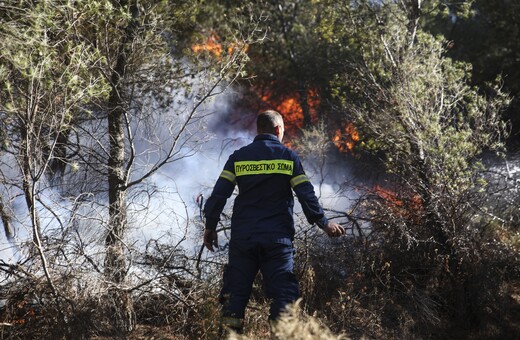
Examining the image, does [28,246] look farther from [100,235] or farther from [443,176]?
[443,176]

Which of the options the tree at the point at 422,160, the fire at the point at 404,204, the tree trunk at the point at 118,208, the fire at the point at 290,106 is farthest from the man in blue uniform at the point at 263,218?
the fire at the point at 290,106

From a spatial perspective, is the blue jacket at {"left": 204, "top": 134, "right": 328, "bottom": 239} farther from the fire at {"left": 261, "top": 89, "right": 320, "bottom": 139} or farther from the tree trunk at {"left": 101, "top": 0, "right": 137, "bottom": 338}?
the fire at {"left": 261, "top": 89, "right": 320, "bottom": 139}

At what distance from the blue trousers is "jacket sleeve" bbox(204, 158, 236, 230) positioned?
27 centimetres

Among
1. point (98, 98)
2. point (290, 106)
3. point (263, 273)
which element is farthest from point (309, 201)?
point (290, 106)

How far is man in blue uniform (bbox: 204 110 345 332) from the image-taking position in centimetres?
479

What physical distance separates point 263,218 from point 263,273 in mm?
445

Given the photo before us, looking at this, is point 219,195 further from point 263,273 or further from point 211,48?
point 211,48

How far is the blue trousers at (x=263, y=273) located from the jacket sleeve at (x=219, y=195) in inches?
10.7

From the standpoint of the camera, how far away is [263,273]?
486cm

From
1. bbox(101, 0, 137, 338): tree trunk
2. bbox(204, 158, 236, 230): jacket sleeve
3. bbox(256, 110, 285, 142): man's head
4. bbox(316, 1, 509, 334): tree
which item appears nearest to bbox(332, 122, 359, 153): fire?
bbox(316, 1, 509, 334): tree

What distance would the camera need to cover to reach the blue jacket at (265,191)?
4910mm

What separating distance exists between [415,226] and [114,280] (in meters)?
3.92

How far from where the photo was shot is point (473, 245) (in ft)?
24.6

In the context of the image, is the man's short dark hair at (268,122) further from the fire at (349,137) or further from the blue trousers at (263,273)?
the fire at (349,137)
